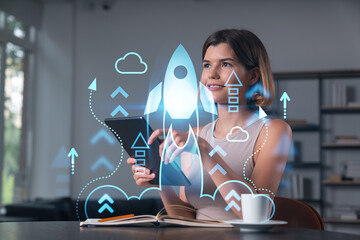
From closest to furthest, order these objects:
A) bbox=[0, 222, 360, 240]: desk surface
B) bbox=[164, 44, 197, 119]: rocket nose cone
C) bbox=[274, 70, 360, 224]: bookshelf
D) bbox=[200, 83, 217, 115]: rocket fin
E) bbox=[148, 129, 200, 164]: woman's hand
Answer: bbox=[0, 222, 360, 240]: desk surface → bbox=[148, 129, 200, 164]: woman's hand → bbox=[200, 83, 217, 115]: rocket fin → bbox=[164, 44, 197, 119]: rocket nose cone → bbox=[274, 70, 360, 224]: bookshelf

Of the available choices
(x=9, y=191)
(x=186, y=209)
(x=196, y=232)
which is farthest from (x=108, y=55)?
(x=196, y=232)

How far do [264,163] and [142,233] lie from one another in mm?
606

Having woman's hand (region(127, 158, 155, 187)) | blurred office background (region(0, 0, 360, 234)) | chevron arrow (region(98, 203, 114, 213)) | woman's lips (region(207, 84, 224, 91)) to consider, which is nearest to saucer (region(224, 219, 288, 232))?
woman's hand (region(127, 158, 155, 187))

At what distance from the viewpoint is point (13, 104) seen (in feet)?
14.3

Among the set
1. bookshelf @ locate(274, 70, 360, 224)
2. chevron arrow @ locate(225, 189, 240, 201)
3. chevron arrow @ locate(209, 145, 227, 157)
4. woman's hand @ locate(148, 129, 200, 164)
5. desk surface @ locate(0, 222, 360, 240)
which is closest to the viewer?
desk surface @ locate(0, 222, 360, 240)

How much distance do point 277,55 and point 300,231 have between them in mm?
3491

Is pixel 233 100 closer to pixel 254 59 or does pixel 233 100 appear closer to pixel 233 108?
pixel 233 108

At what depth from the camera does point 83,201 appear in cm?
151

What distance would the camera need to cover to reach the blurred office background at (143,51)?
4219 millimetres

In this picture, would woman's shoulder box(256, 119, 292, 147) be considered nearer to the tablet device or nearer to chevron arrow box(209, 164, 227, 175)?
chevron arrow box(209, 164, 227, 175)

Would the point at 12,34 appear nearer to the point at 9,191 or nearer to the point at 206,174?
the point at 9,191

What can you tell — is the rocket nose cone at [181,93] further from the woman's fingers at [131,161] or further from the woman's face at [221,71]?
the woman's fingers at [131,161]

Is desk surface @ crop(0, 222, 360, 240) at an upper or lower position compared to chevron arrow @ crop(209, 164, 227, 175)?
lower

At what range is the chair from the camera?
148cm
